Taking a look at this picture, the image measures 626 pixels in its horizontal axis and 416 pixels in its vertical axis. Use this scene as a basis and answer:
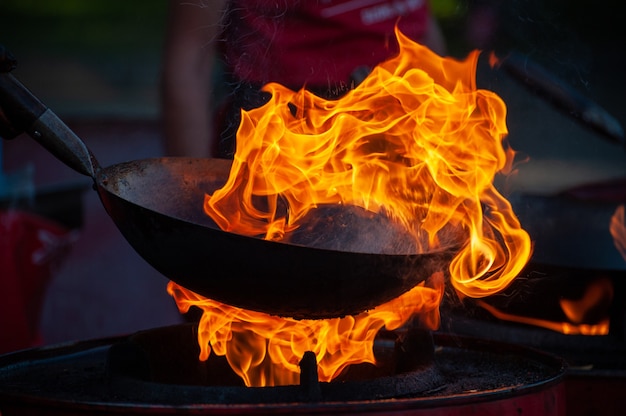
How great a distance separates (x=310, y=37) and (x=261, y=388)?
1.72 m

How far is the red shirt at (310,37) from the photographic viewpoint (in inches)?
112

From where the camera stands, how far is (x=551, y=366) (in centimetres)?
199

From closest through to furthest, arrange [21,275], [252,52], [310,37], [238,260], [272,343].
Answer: [238,260]
[272,343]
[252,52]
[310,37]
[21,275]

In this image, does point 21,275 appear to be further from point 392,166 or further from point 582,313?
point 582,313

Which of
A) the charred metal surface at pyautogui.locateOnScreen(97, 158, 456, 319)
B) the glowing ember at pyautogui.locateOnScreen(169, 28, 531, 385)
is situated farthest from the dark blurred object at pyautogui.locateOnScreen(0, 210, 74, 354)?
the charred metal surface at pyautogui.locateOnScreen(97, 158, 456, 319)

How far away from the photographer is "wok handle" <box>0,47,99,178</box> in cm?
170

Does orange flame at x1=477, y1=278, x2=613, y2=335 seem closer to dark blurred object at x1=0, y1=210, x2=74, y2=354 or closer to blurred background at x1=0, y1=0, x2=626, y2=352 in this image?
blurred background at x1=0, y1=0, x2=626, y2=352

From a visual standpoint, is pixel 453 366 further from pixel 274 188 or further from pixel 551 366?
pixel 274 188

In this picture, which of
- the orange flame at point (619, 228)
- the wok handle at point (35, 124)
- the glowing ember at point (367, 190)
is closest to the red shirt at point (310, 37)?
the glowing ember at point (367, 190)

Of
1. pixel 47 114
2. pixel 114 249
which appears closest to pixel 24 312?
pixel 114 249

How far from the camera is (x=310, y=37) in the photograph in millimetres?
3090

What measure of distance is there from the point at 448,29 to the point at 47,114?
7848 millimetres

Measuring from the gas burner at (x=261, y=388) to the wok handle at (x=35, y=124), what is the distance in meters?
0.39

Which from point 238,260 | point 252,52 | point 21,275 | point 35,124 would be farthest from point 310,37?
point 238,260
